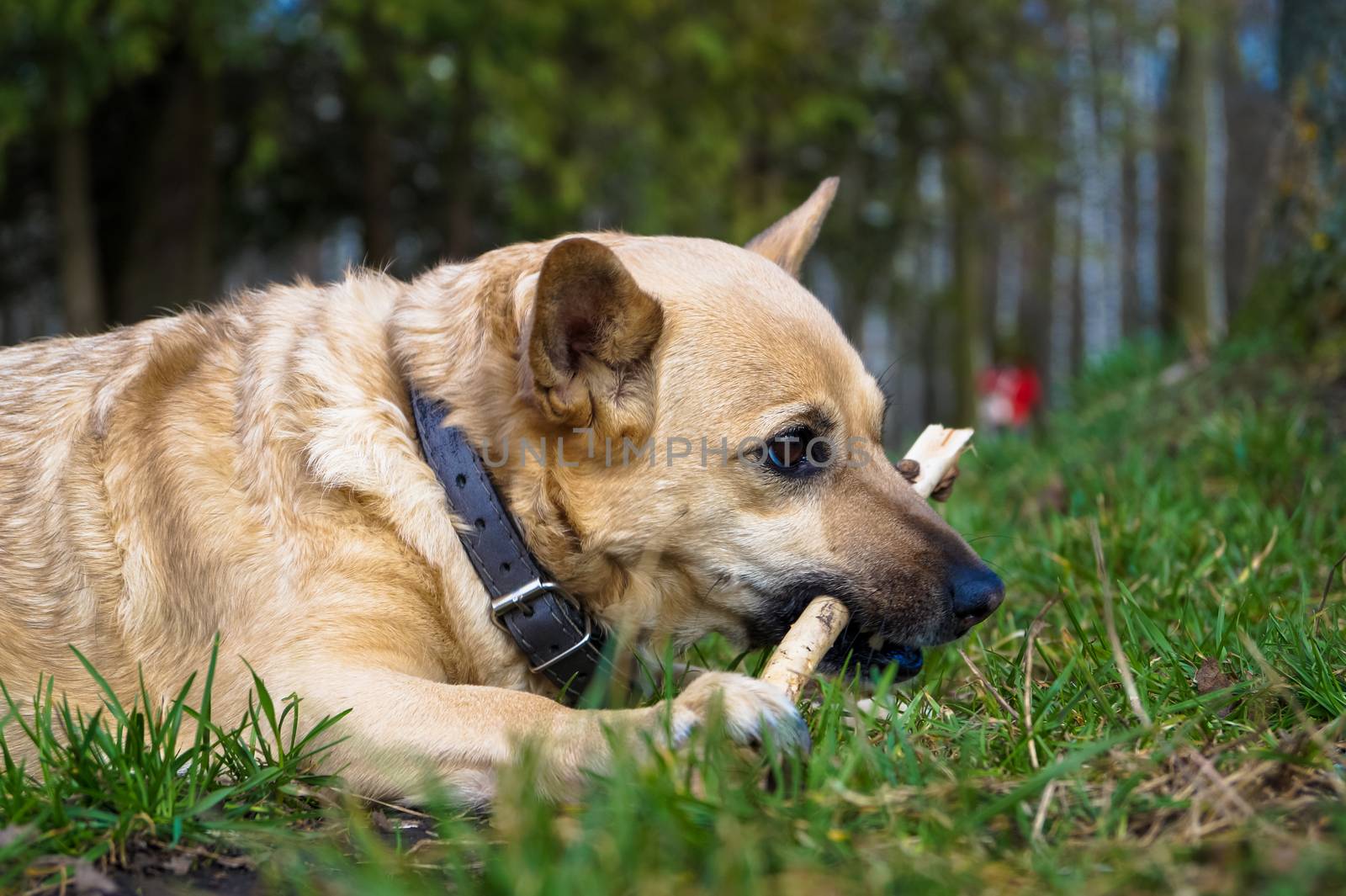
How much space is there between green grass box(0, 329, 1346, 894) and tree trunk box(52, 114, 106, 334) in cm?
913

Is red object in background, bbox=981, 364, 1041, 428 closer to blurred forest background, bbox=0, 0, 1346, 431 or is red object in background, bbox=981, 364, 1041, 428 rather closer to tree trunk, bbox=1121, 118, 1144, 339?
blurred forest background, bbox=0, 0, 1346, 431

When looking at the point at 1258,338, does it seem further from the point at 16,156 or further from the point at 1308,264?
the point at 16,156

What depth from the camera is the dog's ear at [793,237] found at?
148 inches

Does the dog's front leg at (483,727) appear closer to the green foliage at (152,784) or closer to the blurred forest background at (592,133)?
the green foliage at (152,784)

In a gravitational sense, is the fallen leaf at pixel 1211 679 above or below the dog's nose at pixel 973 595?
below

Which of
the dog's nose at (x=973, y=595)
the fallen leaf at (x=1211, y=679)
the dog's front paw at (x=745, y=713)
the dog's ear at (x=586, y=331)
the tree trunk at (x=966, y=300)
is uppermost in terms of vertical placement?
the dog's ear at (x=586, y=331)

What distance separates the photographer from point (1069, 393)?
29.9 feet

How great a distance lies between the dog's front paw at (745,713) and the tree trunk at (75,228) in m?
9.80

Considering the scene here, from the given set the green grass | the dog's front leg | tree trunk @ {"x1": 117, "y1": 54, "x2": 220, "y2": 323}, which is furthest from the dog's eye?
tree trunk @ {"x1": 117, "y1": 54, "x2": 220, "y2": 323}

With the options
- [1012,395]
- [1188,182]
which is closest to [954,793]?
[1188,182]

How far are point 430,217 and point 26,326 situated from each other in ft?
51.6

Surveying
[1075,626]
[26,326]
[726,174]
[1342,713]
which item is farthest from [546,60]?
[26,326]

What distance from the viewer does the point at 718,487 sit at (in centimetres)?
295

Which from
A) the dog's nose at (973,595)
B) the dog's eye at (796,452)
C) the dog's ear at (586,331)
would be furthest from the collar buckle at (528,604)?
the dog's nose at (973,595)
